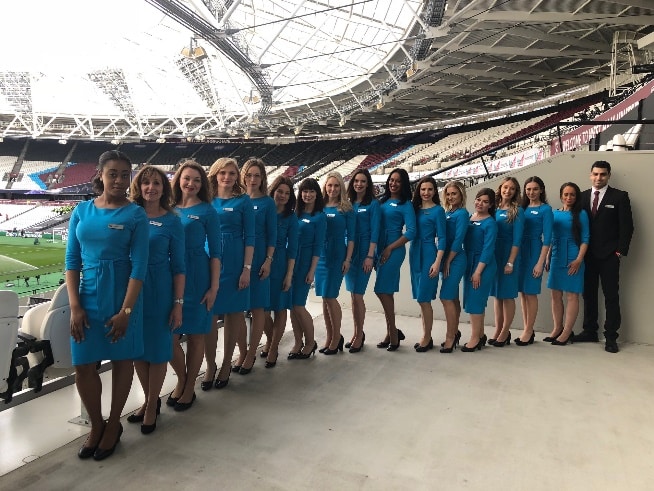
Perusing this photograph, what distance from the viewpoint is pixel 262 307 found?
339cm

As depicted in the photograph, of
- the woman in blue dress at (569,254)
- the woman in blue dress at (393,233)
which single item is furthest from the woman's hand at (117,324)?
the woman in blue dress at (569,254)

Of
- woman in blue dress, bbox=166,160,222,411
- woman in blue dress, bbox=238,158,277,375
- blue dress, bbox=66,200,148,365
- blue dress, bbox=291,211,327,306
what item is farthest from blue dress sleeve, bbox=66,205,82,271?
blue dress, bbox=291,211,327,306

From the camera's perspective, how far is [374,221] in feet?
12.8

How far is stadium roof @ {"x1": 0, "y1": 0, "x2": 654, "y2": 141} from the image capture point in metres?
13.6

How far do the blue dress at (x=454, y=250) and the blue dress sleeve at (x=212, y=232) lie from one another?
2.04m

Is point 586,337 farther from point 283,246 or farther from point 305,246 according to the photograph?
point 283,246

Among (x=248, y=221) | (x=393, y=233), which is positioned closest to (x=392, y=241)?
(x=393, y=233)

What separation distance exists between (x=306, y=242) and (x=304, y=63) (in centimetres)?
1888

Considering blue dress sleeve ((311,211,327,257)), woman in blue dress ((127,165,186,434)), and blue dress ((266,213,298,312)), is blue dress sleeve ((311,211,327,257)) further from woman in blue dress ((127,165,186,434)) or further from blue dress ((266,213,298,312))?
woman in blue dress ((127,165,186,434))

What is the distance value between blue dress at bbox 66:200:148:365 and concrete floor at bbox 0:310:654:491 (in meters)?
0.54

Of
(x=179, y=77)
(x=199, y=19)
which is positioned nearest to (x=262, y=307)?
(x=199, y=19)

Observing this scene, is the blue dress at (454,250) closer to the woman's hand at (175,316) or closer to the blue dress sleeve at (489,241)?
the blue dress sleeve at (489,241)

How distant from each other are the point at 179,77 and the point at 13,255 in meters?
23.2

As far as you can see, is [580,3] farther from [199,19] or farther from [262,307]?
[262,307]
